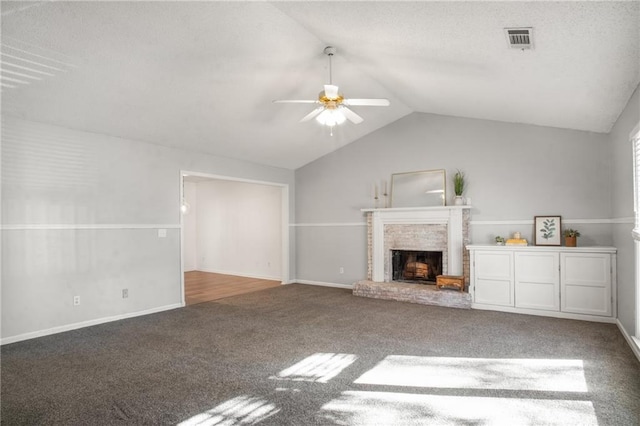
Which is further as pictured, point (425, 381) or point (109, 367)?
Result: point (109, 367)

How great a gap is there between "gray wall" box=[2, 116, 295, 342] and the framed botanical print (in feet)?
17.8

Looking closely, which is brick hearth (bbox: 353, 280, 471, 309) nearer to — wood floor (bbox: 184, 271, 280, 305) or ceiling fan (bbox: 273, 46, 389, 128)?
wood floor (bbox: 184, 271, 280, 305)

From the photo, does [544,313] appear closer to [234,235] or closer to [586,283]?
[586,283]

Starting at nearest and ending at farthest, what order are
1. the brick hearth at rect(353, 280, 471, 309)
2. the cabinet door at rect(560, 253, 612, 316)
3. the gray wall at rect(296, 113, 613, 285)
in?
the cabinet door at rect(560, 253, 612, 316) → the gray wall at rect(296, 113, 613, 285) → the brick hearth at rect(353, 280, 471, 309)

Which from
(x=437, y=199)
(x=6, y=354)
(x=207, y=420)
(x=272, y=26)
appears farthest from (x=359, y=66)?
(x=6, y=354)

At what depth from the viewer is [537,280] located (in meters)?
5.14

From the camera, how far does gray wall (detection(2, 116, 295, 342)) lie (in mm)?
4238

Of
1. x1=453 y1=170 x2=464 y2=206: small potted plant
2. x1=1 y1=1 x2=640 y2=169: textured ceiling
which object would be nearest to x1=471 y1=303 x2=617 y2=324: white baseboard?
x1=453 y1=170 x2=464 y2=206: small potted plant

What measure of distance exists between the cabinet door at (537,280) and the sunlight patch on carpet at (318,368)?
3041 mm

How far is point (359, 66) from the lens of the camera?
187 inches

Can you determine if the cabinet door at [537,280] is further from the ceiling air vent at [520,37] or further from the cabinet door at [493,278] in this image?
the ceiling air vent at [520,37]

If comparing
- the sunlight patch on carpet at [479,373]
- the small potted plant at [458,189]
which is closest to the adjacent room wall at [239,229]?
the small potted plant at [458,189]

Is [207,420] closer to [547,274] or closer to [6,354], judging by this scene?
[6,354]

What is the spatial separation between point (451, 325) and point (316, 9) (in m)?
3.87
